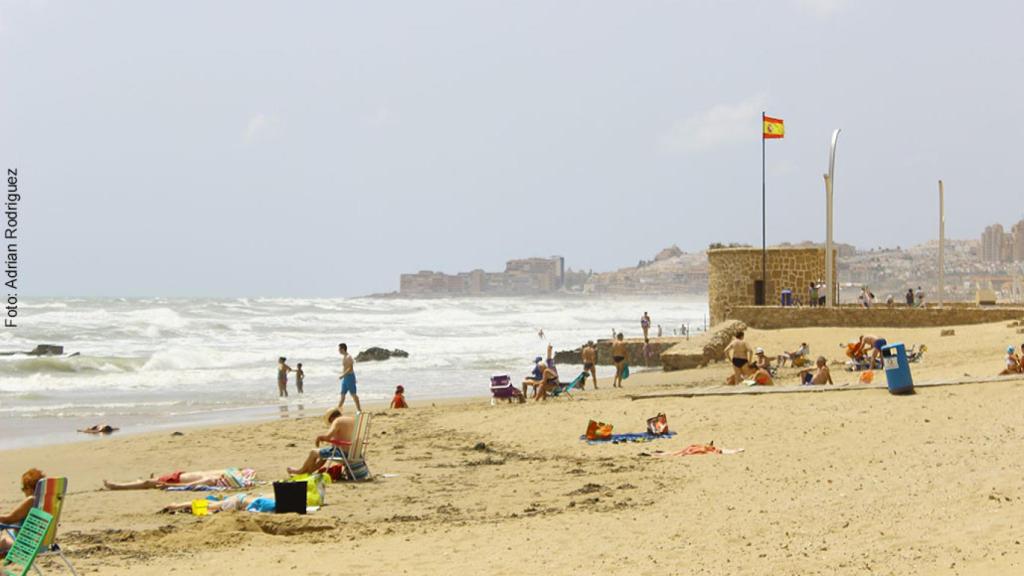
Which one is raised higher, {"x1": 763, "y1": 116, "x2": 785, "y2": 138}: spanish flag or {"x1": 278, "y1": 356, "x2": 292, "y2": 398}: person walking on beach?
{"x1": 763, "y1": 116, "x2": 785, "y2": 138}: spanish flag

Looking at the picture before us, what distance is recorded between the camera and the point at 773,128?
32031mm

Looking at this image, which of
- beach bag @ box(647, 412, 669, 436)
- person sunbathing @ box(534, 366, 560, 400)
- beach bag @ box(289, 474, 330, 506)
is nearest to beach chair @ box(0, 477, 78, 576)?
beach bag @ box(289, 474, 330, 506)

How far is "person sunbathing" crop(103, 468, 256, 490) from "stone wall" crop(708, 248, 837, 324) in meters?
20.4

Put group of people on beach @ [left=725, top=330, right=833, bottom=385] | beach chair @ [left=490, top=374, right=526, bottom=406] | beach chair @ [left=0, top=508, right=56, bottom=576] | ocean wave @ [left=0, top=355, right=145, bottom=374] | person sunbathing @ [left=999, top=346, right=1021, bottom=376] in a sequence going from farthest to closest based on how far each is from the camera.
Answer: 1. ocean wave @ [left=0, top=355, right=145, bottom=374]
2. beach chair @ [left=490, top=374, right=526, bottom=406]
3. group of people on beach @ [left=725, top=330, right=833, bottom=385]
4. person sunbathing @ [left=999, top=346, right=1021, bottom=376]
5. beach chair @ [left=0, top=508, right=56, bottom=576]

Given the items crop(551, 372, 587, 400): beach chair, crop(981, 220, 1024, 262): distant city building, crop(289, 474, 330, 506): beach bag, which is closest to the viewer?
crop(289, 474, 330, 506): beach bag

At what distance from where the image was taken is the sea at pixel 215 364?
1977 centimetres

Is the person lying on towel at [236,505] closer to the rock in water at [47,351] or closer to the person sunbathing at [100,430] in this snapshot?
the person sunbathing at [100,430]

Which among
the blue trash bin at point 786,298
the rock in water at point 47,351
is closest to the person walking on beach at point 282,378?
the blue trash bin at point 786,298

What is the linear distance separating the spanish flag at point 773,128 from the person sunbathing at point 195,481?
23828 millimetres

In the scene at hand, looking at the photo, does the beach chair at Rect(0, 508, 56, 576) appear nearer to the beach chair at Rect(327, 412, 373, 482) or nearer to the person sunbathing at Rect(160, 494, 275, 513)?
the person sunbathing at Rect(160, 494, 275, 513)

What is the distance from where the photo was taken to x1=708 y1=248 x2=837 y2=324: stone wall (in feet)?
98.1

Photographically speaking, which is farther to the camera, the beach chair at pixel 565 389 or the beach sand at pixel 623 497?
the beach chair at pixel 565 389

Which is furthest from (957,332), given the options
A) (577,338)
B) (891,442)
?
(577,338)

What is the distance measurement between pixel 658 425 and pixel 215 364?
2346 cm
